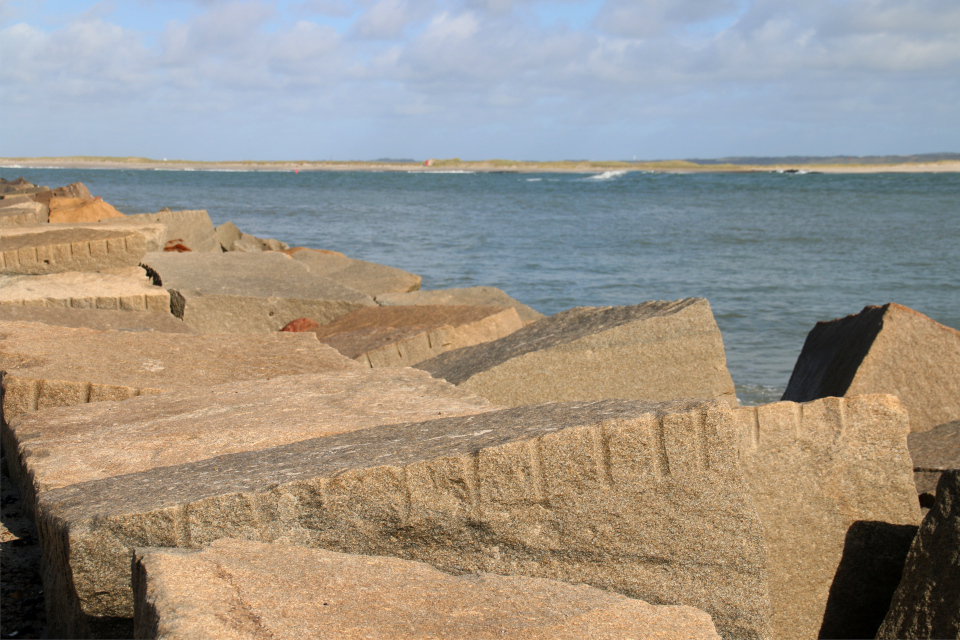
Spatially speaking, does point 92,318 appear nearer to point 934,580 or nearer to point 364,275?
point 934,580

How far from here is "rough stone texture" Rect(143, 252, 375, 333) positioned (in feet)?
14.5

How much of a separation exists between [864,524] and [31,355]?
2441mm

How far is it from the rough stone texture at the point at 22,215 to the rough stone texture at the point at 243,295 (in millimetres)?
1746

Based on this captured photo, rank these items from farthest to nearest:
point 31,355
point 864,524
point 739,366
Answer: point 739,366, point 31,355, point 864,524

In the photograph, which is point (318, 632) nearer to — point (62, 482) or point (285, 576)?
point (285, 576)

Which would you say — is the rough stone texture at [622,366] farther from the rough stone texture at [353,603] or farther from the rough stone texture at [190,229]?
the rough stone texture at [190,229]

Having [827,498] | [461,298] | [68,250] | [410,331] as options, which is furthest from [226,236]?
[827,498]

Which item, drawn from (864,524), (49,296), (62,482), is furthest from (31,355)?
(864,524)

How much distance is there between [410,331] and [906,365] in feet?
7.13

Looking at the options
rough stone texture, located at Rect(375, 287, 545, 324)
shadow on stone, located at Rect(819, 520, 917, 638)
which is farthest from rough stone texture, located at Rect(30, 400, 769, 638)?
rough stone texture, located at Rect(375, 287, 545, 324)

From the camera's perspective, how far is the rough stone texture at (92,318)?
325 cm

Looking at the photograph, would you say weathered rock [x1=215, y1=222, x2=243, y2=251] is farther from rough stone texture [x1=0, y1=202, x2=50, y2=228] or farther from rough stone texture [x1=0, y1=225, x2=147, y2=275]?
rough stone texture [x1=0, y1=225, x2=147, y2=275]

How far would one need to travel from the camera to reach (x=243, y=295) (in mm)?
4590

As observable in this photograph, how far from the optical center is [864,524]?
212 cm
